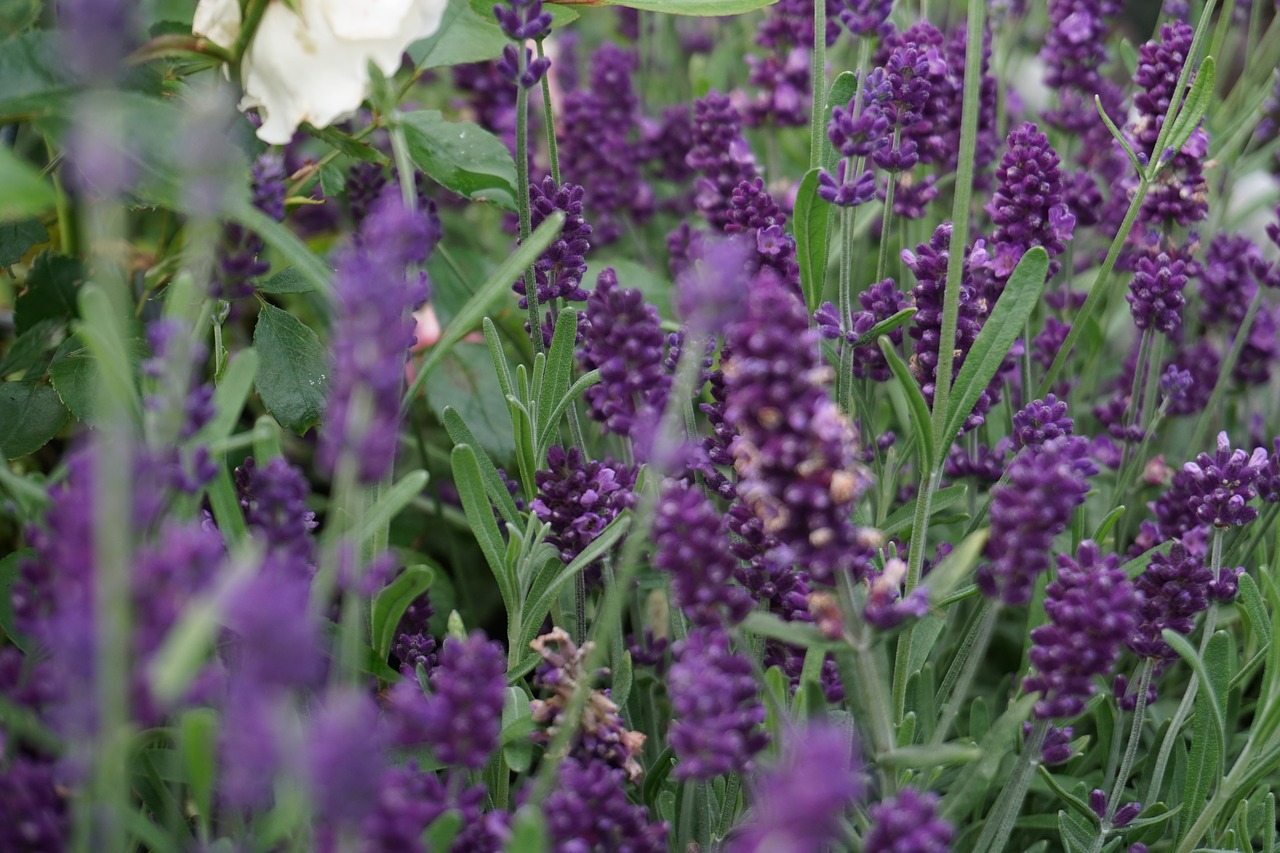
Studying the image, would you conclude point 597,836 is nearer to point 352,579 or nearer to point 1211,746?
point 352,579

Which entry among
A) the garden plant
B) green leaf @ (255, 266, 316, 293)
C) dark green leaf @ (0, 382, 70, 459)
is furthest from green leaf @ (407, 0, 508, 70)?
dark green leaf @ (0, 382, 70, 459)

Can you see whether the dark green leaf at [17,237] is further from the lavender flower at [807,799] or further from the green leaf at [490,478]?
the lavender flower at [807,799]

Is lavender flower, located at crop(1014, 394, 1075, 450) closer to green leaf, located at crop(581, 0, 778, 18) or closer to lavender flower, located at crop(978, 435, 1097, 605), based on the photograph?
lavender flower, located at crop(978, 435, 1097, 605)

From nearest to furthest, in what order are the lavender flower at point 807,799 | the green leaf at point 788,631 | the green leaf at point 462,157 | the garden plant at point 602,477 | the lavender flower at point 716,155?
the lavender flower at point 807,799
the garden plant at point 602,477
the green leaf at point 788,631
the green leaf at point 462,157
the lavender flower at point 716,155

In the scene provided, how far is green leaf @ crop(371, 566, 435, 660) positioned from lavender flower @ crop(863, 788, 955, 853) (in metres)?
0.33

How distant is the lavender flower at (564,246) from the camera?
1054mm

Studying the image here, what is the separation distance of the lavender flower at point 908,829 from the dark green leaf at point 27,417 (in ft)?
2.58

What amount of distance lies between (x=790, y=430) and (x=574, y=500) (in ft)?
1.07

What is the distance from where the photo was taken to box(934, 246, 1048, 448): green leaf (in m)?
0.89

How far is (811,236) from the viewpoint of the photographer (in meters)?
0.95

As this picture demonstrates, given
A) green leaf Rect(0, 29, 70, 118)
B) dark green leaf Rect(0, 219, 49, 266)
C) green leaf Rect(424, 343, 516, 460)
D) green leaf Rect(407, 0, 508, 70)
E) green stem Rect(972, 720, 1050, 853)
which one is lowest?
green stem Rect(972, 720, 1050, 853)

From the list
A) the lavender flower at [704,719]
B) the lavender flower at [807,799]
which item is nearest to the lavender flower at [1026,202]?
the lavender flower at [704,719]

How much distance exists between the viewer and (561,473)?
0.95 metres

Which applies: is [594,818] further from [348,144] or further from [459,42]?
[459,42]
